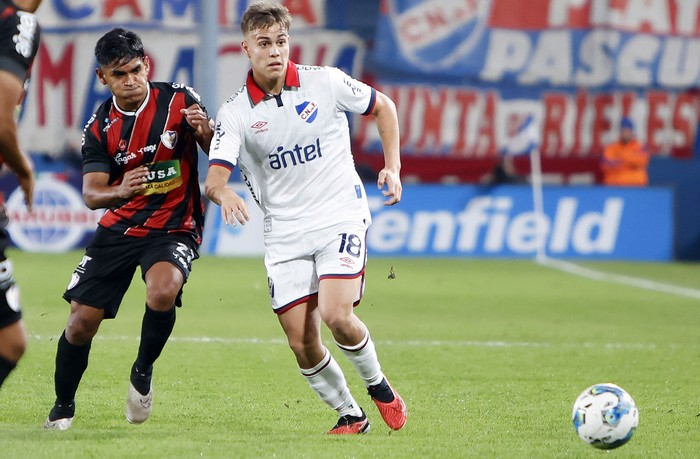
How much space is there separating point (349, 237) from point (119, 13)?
1737cm

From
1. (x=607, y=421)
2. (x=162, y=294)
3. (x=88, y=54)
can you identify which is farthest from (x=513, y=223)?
(x=607, y=421)

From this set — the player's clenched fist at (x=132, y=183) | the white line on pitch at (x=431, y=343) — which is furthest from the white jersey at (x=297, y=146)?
the white line on pitch at (x=431, y=343)

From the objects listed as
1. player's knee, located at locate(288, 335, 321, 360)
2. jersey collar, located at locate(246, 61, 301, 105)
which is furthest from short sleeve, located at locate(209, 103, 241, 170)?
player's knee, located at locate(288, 335, 321, 360)

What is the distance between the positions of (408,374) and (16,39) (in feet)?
13.3

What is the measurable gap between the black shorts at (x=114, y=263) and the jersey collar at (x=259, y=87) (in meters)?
0.86

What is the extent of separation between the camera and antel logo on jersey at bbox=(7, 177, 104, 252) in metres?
18.1

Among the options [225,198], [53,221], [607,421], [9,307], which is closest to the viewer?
[9,307]

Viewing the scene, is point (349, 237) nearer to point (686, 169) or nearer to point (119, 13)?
point (686, 169)

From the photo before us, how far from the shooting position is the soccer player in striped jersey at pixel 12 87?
465cm

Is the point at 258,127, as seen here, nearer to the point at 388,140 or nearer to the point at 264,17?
the point at 264,17

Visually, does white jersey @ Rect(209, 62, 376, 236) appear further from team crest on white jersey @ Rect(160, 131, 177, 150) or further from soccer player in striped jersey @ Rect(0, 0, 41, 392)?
soccer player in striped jersey @ Rect(0, 0, 41, 392)

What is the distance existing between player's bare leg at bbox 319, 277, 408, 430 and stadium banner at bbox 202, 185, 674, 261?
1231 centimetres

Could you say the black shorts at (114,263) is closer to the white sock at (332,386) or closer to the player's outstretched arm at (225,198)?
the player's outstretched arm at (225,198)

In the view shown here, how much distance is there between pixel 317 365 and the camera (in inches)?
234
